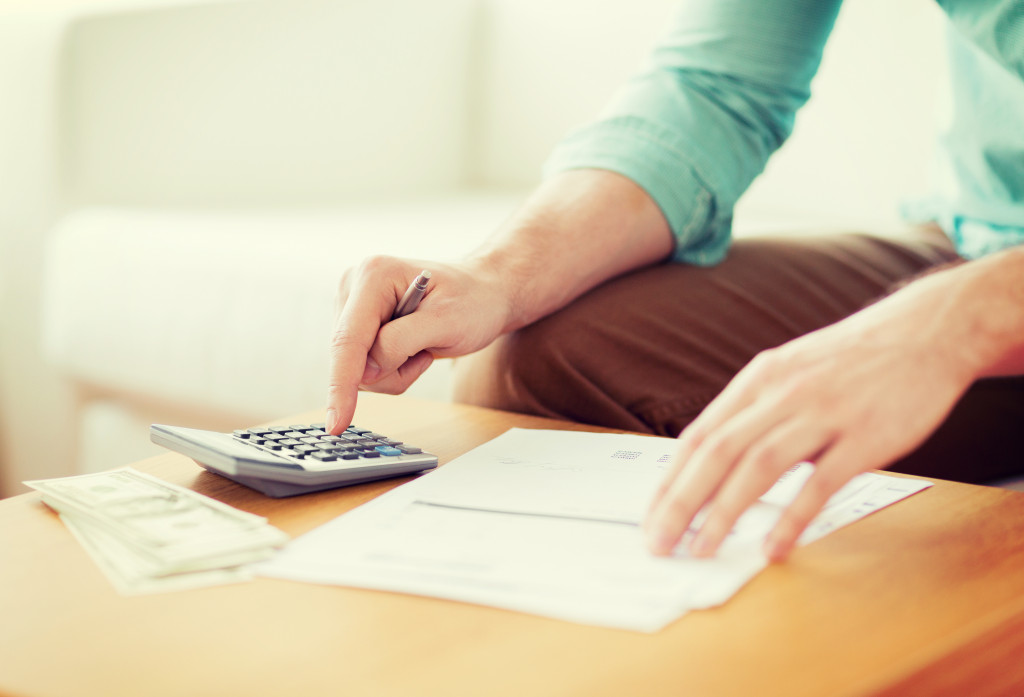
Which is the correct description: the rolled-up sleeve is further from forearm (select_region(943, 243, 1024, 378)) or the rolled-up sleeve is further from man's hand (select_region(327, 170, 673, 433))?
forearm (select_region(943, 243, 1024, 378))

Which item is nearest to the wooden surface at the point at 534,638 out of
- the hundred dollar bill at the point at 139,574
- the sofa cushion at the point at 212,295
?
the hundred dollar bill at the point at 139,574

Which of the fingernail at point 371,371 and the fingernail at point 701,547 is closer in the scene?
the fingernail at point 701,547

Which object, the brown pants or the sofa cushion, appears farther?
the sofa cushion

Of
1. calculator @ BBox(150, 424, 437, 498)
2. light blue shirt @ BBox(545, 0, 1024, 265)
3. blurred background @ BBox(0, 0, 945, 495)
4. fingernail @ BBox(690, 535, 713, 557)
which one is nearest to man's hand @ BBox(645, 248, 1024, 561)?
fingernail @ BBox(690, 535, 713, 557)

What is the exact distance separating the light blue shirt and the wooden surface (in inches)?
18.5

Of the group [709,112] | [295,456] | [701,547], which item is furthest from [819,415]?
[709,112]

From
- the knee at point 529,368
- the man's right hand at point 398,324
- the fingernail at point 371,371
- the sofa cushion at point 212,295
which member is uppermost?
the man's right hand at point 398,324

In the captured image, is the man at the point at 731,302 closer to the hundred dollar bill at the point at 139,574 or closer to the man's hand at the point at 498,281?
the man's hand at the point at 498,281

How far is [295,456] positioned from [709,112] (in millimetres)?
540

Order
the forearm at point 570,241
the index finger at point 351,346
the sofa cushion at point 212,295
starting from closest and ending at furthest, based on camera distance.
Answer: the index finger at point 351,346, the forearm at point 570,241, the sofa cushion at point 212,295

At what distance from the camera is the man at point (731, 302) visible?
1.44ft

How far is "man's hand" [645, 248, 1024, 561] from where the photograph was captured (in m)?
0.43

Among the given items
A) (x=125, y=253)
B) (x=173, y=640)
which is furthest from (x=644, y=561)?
(x=125, y=253)

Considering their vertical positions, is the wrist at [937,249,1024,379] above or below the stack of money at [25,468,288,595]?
above
